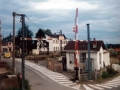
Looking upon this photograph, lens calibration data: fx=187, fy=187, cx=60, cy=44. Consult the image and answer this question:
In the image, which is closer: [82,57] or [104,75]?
[104,75]

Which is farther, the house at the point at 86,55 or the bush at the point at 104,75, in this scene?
the house at the point at 86,55

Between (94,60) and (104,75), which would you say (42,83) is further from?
(94,60)

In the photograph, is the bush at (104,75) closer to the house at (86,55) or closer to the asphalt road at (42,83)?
the house at (86,55)

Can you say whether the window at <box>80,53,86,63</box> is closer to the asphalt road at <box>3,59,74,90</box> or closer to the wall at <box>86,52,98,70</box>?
the wall at <box>86,52,98,70</box>

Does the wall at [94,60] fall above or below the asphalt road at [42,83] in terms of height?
above

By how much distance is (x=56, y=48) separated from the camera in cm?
6206

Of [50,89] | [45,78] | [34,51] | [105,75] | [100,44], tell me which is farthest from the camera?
[34,51]

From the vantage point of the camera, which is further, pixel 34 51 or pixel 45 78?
pixel 34 51

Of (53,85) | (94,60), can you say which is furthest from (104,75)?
(53,85)

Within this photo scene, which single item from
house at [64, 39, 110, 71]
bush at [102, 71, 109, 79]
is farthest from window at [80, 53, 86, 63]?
bush at [102, 71, 109, 79]

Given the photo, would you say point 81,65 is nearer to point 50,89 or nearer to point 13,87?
point 50,89

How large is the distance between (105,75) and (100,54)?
11.4 ft

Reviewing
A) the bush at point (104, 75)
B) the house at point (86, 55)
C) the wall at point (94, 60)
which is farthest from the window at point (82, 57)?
the bush at point (104, 75)

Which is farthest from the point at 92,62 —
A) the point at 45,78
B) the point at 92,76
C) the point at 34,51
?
the point at 34,51
